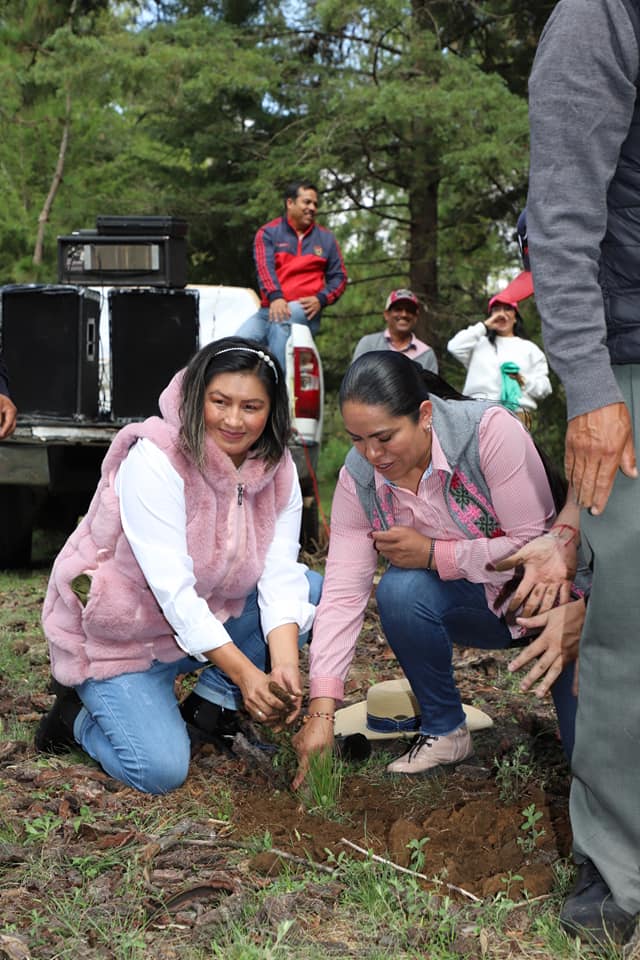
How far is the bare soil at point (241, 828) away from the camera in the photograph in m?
2.50

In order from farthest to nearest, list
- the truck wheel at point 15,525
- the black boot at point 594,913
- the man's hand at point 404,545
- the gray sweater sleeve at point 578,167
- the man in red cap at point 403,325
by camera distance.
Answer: the man in red cap at point 403,325 < the truck wheel at point 15,525 < the man's hand at point 404,545 < the black boot at point 594,913 < the gray sweater sleeve at point 578,167

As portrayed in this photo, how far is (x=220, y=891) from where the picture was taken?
2502 millimetres

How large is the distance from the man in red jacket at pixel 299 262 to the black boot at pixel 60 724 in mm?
4544

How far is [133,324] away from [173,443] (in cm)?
415

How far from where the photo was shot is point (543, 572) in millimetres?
2842

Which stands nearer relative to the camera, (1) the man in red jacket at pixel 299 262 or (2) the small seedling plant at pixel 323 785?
(2) the small seedling plant at pixel 323 785

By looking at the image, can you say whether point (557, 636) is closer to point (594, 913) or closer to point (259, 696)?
point (594, 913)

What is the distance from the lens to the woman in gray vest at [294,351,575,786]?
3197 mm

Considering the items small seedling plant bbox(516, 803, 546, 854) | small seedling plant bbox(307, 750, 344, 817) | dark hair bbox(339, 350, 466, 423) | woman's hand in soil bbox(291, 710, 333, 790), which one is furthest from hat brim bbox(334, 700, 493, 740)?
dark hair bbox(339, 350, 466, 423)

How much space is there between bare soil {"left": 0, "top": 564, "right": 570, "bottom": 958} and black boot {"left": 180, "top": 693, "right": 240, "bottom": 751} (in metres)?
0.07

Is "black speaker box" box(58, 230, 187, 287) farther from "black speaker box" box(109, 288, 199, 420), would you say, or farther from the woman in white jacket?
the woman in white jacket

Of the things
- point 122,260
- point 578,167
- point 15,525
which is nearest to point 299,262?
point 122,260

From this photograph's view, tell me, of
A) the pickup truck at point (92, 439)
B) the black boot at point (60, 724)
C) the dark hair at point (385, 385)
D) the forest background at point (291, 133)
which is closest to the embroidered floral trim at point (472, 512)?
the dark hair at point (385, 385)

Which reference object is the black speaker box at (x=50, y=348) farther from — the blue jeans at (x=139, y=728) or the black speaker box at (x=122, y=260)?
the blue jeans at (x=139, y=728)
